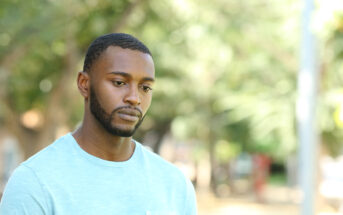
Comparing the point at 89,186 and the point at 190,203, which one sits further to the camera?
the point at 190,203

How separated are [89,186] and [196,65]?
19940mm

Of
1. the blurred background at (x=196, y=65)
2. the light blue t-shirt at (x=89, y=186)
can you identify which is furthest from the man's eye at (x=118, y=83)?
the blurred background at (x=196, y=65)

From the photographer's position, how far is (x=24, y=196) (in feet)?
6.66

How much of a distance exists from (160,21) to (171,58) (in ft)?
20.5

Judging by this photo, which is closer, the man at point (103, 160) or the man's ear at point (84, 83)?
the man at point (103, 160)

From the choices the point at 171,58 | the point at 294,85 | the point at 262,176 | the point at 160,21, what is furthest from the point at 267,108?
the point at 262,176

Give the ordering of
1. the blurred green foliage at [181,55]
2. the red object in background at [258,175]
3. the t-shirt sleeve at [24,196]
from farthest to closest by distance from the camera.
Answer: the red object in background at [258,175]
the blurred green foliage at [181,55]
the t-shirt sleeve at [24,196]

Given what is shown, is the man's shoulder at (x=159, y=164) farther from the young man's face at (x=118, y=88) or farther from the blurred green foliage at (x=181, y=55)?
the blurred green foliage at (x=181, y=55)

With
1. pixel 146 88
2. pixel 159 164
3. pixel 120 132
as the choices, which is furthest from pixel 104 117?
pixel 159 164

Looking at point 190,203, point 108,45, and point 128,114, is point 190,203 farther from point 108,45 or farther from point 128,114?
point 108,45

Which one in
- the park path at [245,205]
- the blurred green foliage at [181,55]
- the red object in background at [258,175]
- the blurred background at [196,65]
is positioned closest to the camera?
the blurred background at [196,65]

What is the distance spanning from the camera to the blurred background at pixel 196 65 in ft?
36.1

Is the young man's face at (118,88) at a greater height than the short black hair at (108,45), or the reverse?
the short black hair at (108,45)

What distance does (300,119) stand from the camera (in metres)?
8.66
